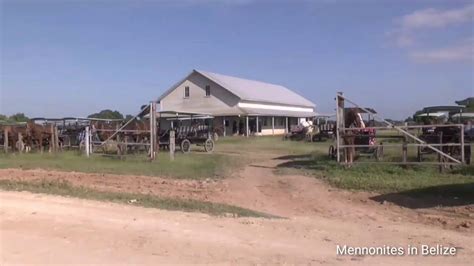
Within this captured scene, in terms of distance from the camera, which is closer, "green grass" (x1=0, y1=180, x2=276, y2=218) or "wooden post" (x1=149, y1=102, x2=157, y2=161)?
"green grass" (x1=0, y1=180, x2=276, y2=218)

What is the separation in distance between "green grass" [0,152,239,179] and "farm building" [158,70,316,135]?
32.6m

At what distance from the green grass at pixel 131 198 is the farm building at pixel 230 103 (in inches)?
1591

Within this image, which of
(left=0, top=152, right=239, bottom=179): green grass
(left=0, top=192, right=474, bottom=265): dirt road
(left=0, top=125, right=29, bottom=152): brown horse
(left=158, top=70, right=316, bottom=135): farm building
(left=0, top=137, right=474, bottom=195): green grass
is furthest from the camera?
(left=158, top=70, right=316, bottom=135): farm building

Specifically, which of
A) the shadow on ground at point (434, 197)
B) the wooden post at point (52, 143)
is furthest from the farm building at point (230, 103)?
the shadow on ground at point (434, 197)

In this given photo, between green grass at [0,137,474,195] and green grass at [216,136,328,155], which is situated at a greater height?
green grass at [216,136,328,155]

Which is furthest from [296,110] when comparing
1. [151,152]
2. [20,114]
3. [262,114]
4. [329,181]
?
[329,181]

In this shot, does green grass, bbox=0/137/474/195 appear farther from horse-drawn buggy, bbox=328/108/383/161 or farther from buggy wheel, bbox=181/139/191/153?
buggy wheel, bbox=181/139/191/153

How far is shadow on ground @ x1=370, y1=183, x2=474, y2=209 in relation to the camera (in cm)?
1171

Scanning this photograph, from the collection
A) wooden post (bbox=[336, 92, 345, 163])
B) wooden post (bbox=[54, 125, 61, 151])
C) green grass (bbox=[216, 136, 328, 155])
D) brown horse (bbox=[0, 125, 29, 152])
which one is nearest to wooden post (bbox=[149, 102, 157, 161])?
green grass (bbox=[216, 136, 328, 155])

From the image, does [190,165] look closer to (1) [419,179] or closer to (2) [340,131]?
(2) [340,131]

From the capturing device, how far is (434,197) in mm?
12430

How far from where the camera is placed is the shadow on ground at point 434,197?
38.4ft

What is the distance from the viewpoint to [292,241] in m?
7.82

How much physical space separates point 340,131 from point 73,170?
981cm
